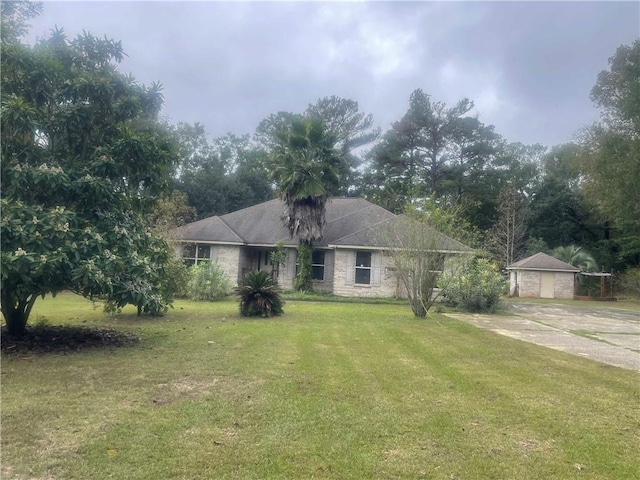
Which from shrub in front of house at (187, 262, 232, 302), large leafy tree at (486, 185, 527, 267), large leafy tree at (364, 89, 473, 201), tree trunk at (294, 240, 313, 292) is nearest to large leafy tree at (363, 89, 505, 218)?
large leafy tree at (364, 89, 473, 201)

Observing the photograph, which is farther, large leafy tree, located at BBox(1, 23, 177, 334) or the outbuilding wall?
the outbuilding wall

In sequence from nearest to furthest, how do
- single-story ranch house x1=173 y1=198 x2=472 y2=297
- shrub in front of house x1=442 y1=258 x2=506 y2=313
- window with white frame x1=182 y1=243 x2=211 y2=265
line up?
shrub in front of house x1=442 y1=258 x2=506 y2=313 → single-story ranch house x1=173 y1=198 x2=472 y2=297 → window with white frame x1=182 y1=243 x2=211 y2=265

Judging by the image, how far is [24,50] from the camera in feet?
24.2

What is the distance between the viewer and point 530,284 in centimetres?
2964

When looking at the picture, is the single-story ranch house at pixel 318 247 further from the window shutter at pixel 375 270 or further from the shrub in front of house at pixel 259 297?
the shrub in front of house at pixel 259 297

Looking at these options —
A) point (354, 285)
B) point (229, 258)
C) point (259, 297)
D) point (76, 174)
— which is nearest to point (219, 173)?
point (229, 258)

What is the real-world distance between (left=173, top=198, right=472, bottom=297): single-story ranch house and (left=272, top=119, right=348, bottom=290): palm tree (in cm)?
169

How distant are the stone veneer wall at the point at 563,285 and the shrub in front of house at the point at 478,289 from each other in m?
15.1

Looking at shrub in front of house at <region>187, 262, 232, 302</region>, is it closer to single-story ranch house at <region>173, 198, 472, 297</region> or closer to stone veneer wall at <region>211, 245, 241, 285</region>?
single-story ranch house at <region>173, 198, 472, 297</region>

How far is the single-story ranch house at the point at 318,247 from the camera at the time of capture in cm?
2170

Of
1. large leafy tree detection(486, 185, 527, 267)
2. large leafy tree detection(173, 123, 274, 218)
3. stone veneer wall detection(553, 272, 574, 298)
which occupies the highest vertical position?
large leafy tree detection(173, 123, 274, 218)

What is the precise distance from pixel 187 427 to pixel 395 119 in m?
40.9

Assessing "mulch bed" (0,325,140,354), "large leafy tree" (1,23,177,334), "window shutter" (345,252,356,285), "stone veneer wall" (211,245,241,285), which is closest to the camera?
"large leafy tree" (1,23,177,334)

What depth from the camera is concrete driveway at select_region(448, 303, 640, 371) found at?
885 centimetres
